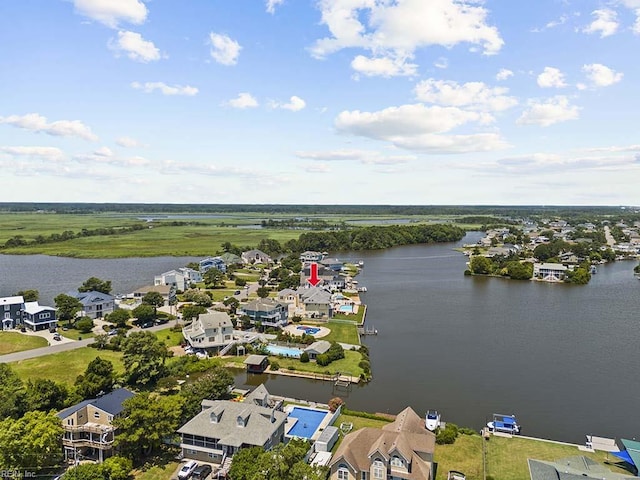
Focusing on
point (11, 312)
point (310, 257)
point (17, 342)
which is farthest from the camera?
point (310, 257)

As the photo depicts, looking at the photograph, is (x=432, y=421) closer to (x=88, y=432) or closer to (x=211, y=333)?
(x=88, y=432)

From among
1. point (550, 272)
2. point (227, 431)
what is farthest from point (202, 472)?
point (550, 272)

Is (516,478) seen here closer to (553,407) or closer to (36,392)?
(553,407)

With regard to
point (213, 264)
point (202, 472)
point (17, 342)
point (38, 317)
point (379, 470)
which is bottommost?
point (202, 472)

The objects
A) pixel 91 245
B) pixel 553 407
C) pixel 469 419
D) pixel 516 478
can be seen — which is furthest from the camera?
pixel 91 245

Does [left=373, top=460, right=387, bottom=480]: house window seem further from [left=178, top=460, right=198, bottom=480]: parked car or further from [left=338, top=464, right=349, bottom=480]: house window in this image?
[left=178, top=460, right=198, bottom=480]: parked car

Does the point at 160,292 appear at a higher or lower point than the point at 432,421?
higher

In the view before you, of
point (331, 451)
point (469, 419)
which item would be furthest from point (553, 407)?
point (331, 451)
